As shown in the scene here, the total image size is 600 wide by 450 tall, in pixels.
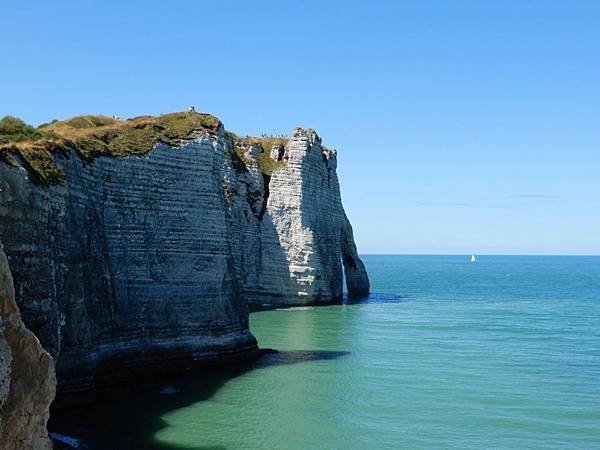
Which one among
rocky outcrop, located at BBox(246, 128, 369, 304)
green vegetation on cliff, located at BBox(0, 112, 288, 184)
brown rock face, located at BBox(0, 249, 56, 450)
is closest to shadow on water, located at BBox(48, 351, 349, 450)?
brown rock face, located at BBox(0, 249, 56, 450)

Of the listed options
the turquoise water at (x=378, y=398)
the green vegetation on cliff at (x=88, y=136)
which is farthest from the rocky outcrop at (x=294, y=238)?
the green vegetation on cliff at (x=88, y=136)

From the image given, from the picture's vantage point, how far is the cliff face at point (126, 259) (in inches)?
850

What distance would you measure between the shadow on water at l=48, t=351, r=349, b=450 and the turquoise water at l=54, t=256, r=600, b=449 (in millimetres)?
71

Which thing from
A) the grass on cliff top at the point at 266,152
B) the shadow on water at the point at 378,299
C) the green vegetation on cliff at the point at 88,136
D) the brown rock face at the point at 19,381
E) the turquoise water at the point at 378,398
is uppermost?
the grass on cliff top at the point at 266,152

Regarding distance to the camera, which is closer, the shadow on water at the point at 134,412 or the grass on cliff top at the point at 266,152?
the shadow on water at the point at 134,412

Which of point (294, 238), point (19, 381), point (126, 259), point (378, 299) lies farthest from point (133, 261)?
point (378, 299)

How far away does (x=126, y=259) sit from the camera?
3055 centimetres

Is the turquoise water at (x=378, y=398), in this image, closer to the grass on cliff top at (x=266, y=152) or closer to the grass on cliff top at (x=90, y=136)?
the grass on cliff top at (x=90, y=136)

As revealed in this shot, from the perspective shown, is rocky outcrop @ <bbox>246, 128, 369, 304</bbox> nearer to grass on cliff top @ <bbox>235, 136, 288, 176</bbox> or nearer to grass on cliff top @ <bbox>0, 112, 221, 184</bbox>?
grass on cliff top @ <bbox>235, 136, 288, 176</bbox>

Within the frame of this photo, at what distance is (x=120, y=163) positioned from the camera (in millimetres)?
31250

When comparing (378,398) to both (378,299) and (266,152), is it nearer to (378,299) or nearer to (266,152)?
(266,152)

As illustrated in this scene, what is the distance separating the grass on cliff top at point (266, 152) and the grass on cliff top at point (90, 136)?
30195mm

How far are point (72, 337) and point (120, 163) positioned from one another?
31.6ft

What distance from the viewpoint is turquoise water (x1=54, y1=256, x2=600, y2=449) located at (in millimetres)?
22172
